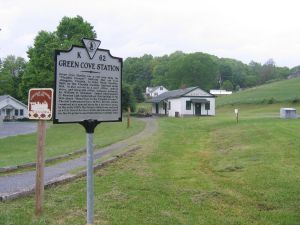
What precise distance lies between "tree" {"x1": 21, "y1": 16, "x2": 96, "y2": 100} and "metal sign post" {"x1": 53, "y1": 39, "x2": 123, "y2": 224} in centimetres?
5411

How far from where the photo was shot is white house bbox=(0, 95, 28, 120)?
73.8 meters

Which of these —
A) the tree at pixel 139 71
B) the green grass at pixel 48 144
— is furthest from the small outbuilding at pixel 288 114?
the tree at pixel 139 71

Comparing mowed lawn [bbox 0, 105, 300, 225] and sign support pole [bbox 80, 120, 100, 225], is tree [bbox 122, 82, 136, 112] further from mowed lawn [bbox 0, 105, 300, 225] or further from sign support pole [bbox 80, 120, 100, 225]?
sign support pole [bbox 80, 120, 100, 225]

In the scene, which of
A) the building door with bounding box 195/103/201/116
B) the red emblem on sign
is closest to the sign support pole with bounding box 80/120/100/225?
the red emblem on sign

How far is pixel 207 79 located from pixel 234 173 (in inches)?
4648

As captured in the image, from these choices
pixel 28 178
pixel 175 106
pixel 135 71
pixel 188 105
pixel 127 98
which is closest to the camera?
pixel 28 178

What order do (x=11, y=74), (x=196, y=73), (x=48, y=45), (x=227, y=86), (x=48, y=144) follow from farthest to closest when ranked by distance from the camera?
(x=227, y=86), (x=196, y=73), (x=11, y=74), (x=48, y=45), (x=48, y=144)

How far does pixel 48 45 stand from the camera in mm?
61125

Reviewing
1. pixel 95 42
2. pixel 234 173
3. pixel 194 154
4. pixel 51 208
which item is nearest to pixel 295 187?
pixel 234 173

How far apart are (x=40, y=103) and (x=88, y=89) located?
1.26 m

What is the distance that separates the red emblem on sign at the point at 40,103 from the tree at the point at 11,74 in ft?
239

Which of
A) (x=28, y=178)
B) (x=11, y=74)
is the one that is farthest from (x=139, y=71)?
(x=28, y=178)

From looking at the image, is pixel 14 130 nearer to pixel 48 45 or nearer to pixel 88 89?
pixel 48 45

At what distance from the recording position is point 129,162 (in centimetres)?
1452
